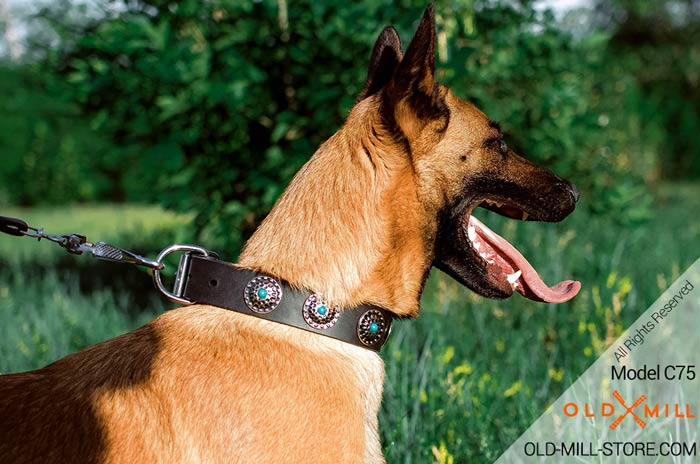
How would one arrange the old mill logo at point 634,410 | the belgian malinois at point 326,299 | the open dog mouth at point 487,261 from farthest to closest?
1. the old mill logo at point 634,410
2. the open dog mouth at point 487,261
3. the belgian malinois at point 326,299

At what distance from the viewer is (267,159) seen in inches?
170

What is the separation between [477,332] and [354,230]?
7.26ft

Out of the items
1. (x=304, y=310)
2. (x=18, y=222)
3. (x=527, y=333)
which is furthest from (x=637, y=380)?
(x=18, y=222)

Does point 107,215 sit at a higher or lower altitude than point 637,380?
lower

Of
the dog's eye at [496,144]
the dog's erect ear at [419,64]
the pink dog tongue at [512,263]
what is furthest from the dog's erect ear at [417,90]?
the pink dog tongue at [512,263]

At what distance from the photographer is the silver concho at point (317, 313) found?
205 cm

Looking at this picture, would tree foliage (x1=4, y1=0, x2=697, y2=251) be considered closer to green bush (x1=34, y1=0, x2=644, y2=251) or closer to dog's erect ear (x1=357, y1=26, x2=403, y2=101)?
green bush (x1=34, y1=0, x2=644, y2=251)

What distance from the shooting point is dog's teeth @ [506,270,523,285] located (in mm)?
2512

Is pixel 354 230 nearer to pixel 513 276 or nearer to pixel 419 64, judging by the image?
pixel 419 64

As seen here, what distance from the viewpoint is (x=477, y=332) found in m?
4.14

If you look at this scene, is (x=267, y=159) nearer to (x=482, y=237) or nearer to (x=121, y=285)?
(x=482, y=237)

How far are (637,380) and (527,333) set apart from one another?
0.71m

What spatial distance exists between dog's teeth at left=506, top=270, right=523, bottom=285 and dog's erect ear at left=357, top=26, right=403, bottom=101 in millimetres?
828

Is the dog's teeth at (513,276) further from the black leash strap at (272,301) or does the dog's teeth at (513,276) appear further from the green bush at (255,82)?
the green bush at (255,82)
